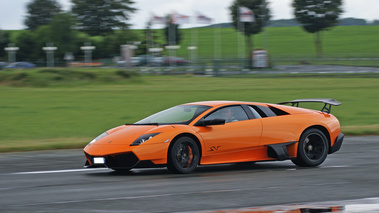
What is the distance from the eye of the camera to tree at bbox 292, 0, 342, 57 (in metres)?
80.9

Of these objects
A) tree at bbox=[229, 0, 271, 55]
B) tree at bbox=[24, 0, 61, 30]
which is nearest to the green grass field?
tree at bbox=[229, 0, 271, 55]

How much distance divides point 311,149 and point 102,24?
112 meters

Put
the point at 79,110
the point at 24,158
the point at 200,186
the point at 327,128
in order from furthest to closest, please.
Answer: the point at 79,110
the point at 24,158
the point at 327,128
the point at 200,186

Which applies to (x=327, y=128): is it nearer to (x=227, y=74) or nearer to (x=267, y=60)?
(x=227, y=74)

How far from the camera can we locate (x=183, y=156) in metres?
9.48

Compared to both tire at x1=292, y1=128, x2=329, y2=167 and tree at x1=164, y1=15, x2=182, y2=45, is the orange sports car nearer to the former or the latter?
tire at x1=292, y1=128, x2=329, y2=167

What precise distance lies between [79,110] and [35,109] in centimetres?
183

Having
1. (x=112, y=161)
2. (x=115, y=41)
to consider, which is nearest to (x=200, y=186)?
(x=112, y=161)

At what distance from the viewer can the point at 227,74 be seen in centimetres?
5006

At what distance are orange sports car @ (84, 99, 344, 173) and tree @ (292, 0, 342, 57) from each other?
71012mm

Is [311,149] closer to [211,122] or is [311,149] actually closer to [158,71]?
[211,122]

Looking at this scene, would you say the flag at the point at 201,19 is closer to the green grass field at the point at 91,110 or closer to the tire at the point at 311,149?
the green grass field at the point at 91,110

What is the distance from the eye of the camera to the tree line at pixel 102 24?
81562 millimetres

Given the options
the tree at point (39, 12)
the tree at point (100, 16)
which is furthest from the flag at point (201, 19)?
the tree at point (39, 12)
